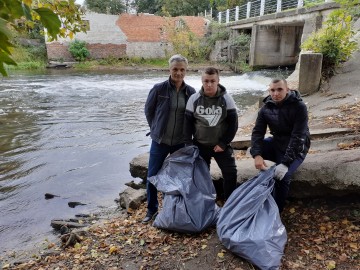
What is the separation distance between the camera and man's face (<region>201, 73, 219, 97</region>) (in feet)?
10.3

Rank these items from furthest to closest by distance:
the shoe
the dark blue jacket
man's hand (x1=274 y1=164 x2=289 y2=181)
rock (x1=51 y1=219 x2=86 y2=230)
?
rock (x1=51 y1=219 x2=86 y2=230)
the shoe
the dark blue jacket
man's hand (x1=274 y1=164 x2=289 y2=181)

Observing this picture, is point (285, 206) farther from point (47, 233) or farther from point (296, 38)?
point (296, 38)

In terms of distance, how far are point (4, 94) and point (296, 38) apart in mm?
18570

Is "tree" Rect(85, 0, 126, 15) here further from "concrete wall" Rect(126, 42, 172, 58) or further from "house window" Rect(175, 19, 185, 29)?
"house window" Rect(175, 19, 185, 29)

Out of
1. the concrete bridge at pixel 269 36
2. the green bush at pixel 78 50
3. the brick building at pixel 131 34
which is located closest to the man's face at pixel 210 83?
the concrete bridge at pixel 269 36

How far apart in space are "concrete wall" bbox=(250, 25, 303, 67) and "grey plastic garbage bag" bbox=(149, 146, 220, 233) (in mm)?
20546

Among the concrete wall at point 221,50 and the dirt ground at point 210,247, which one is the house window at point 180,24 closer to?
the concrete wall at point 221,50

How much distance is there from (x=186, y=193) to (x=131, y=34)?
2858cm

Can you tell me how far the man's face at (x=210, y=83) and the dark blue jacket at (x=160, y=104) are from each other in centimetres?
34

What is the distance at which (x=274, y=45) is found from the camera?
22.8 m

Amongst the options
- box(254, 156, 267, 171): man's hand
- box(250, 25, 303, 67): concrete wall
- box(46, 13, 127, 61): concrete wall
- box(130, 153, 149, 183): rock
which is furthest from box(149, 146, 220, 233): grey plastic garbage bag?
box(46, 13, 127, 61): concrete wall

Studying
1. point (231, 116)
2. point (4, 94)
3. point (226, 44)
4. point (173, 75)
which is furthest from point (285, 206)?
point (226, 44)

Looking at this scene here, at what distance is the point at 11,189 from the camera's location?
237 inches

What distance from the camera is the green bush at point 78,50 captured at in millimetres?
28050
